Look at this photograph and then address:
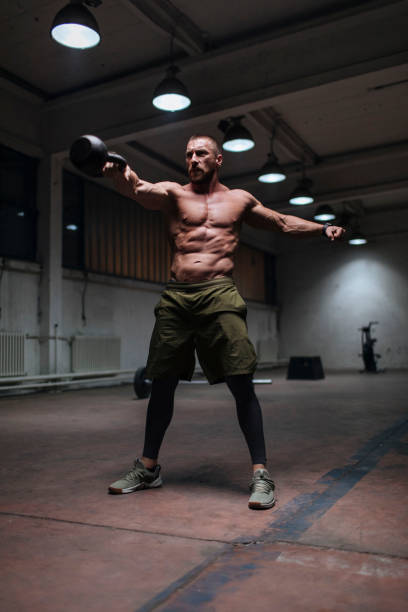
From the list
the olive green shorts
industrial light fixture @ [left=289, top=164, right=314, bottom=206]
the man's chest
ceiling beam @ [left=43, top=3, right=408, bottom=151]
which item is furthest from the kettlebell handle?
industrial light fixture @ [left=289, top=164, right=314, bottom=206]

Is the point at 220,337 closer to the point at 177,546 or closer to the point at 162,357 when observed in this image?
the point at 162,357

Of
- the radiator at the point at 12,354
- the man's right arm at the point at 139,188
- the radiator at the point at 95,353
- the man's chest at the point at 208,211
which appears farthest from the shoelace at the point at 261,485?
the radiator at the point at 95,353

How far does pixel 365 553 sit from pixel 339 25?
5.38 m

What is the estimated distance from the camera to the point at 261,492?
70.7 inches

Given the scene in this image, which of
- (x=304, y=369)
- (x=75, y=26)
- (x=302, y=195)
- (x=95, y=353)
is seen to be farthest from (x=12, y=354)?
(x=302, y=195)

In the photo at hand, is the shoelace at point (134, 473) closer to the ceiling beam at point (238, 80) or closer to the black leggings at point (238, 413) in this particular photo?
the black leggings at point (238, 413)

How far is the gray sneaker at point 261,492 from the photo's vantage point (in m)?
1.73

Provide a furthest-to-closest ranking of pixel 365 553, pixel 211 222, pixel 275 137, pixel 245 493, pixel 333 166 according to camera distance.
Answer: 1. pixel 333 166
2. pixel 275 137
3. pixel 211 222
4. pixel 245 493
5. pixel 365 553

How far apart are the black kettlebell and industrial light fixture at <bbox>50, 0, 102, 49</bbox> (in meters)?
2.69

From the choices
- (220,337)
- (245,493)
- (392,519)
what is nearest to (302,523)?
(392,519)

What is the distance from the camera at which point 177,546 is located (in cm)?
138

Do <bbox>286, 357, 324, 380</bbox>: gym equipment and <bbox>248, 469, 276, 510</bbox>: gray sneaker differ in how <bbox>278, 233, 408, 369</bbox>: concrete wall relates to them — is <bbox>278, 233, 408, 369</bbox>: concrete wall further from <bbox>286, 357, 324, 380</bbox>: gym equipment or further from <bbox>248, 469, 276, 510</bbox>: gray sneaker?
<bbox>248, 469, 276, 510</bbox>: gray sneaker

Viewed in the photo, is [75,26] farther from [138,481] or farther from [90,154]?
[138,481]

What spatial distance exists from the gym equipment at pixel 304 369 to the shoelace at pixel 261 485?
6.78 m
